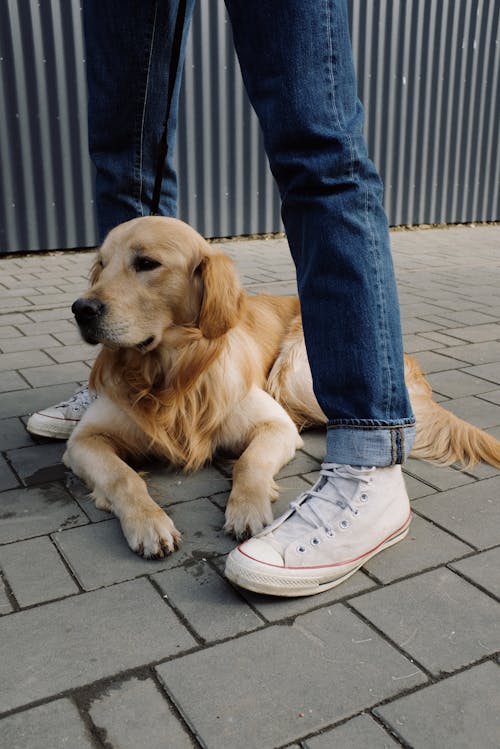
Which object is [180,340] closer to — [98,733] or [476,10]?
[98,733]

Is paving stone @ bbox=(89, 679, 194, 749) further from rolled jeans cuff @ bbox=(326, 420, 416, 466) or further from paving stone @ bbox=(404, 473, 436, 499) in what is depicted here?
paving stone @ bbox=(404, 473, 436, 499)

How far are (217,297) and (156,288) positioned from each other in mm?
202

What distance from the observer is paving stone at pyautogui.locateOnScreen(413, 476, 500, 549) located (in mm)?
2115

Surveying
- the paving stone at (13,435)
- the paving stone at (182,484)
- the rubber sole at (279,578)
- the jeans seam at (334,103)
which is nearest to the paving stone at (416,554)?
the rubber sole at (279,578)

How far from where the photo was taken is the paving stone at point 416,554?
1933 millimetres


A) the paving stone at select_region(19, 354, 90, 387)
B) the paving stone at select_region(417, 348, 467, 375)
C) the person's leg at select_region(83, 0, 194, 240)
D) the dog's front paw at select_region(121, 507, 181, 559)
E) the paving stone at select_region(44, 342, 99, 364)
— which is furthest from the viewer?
the paving stone at select_region(44, 342, 99, 364)

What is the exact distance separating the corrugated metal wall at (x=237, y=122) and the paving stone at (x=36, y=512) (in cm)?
525

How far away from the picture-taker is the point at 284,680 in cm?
151

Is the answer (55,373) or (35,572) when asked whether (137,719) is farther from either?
(55,373)

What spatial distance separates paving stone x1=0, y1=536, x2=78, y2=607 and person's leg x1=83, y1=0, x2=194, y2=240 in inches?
52.1

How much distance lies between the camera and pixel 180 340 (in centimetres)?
247

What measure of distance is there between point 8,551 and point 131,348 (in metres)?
0.76

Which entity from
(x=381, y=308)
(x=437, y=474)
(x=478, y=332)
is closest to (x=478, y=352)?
(x=478, y=332)

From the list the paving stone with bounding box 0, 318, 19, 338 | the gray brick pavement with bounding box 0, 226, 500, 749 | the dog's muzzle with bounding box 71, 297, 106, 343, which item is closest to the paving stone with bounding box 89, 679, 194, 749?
the gray brick pavement with bounding box 0, 226, 500, 749
